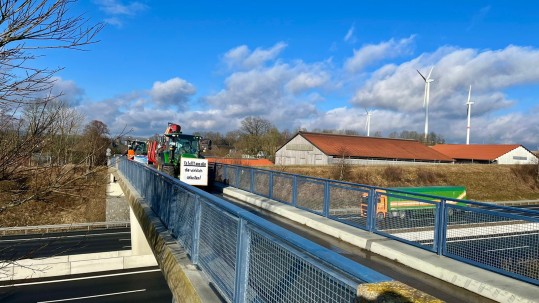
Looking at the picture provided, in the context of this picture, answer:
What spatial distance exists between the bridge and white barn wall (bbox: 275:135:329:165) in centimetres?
4160

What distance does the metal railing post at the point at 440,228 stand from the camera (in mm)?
6680

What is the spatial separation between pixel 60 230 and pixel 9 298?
17.4 meters

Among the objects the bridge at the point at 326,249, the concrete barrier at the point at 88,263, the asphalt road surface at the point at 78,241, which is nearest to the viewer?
the bridge at the point at 326,249

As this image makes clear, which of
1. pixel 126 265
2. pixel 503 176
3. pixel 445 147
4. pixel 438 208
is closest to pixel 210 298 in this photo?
pixel 438 208

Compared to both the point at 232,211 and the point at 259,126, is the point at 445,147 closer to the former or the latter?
the point at 259,126

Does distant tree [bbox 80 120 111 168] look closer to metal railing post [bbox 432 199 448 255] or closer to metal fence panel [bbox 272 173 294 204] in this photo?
metal railing post [bbox 432 199 448 255]

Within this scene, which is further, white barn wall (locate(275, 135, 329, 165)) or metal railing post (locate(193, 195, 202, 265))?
white barn wall (locate(275, 135, 329, 165))

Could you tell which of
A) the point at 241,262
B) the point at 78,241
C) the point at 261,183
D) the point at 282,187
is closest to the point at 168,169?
the point at 261,183

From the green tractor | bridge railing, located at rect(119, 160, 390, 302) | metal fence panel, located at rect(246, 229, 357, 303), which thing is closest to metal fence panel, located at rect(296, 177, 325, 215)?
bridge railing, located at rect(119, 160, 390, 302)

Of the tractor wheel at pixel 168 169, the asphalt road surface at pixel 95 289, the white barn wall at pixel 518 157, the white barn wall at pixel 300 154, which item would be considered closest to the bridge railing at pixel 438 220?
the tractor wheel at pixel 168 169

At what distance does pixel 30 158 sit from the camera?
5.66 metres

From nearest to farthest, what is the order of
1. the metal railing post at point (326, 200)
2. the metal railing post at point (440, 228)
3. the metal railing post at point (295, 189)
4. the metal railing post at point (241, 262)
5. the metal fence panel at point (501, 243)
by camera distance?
the metal railing post at point (241, 262), the metal fence panel at point (501, 243), the metal railing post at point (440, 228), the metal railing post at point (326, 200), the metal railing post at point (295, 189)

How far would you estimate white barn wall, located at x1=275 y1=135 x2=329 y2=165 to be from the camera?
5313cm

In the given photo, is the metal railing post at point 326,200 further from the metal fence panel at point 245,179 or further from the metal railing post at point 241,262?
the metal railing post at point 241,262
